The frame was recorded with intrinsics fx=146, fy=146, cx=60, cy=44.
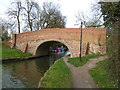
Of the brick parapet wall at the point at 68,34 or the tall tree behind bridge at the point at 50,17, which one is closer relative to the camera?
the brick parapet wall at the point at 68,34

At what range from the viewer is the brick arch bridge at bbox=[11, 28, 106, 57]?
1598 centimetres

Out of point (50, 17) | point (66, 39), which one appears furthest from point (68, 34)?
point (50, 17)

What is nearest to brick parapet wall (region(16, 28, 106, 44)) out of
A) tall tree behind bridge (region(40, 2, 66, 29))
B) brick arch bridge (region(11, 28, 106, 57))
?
brick arch bridge (region(11, 28, 106, 57))

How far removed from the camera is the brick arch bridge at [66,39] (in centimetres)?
1598

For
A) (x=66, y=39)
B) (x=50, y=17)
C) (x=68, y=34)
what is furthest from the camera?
(x=50, y=17)

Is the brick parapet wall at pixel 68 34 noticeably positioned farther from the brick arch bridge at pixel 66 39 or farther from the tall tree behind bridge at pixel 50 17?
the tall tree behind bridge at pixel 50 17

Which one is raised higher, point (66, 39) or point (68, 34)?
point (68, 34)

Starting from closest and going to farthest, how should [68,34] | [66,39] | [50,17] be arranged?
[68,34] → [66,39] → [50,17]

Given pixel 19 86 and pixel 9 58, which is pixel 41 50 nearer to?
pixel 9 58

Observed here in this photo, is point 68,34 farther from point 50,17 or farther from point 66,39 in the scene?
point 50,17

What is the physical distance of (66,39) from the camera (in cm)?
1903

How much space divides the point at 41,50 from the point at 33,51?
215 centimetres

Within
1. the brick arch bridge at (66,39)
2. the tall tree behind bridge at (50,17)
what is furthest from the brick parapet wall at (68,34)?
the tall tree behind bridge at (50,17)

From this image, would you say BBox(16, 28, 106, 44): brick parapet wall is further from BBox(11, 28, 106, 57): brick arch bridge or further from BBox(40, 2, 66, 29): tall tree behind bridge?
BBox(40, 2, 66, 29): tall tree behind bridge
